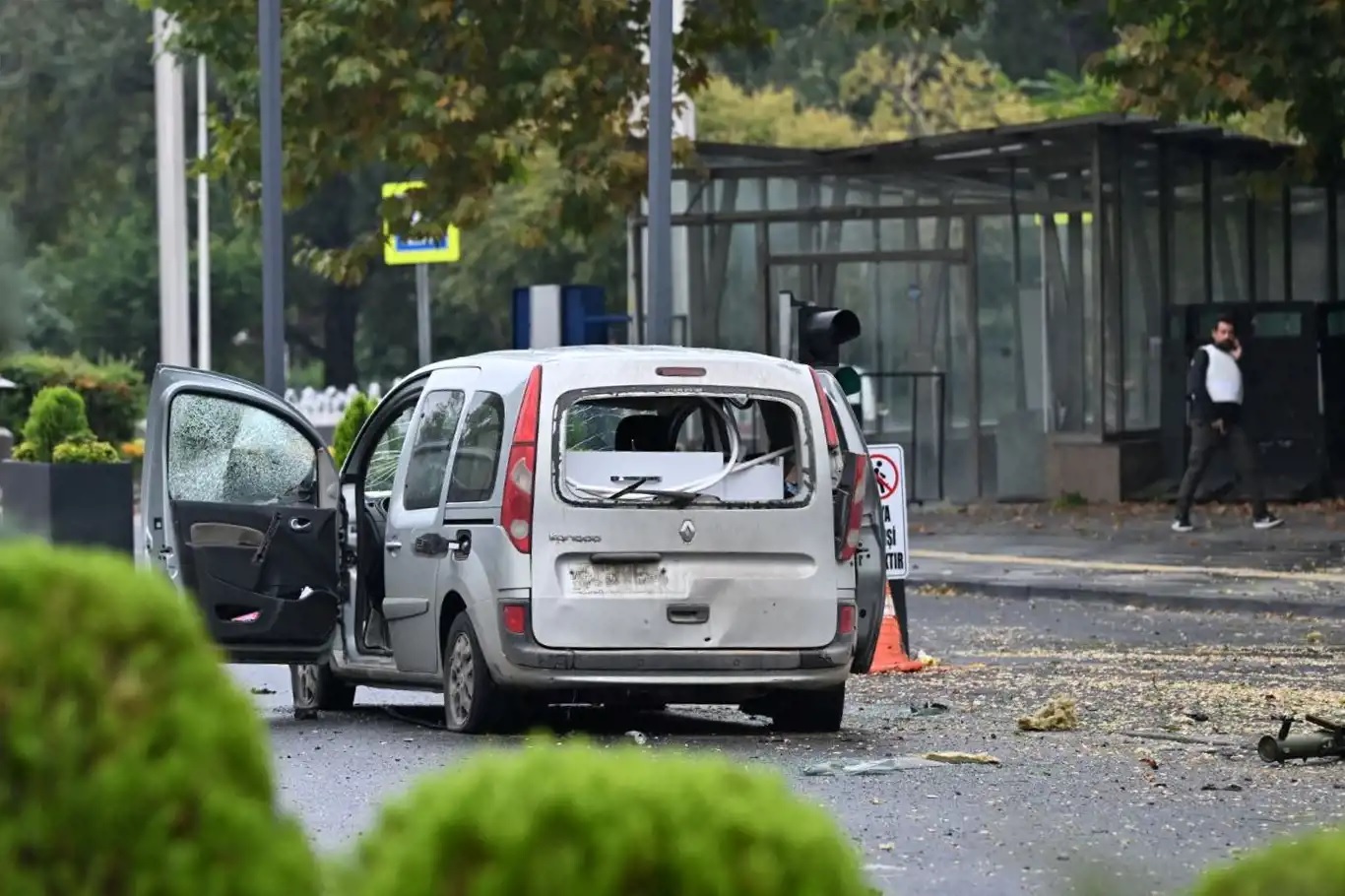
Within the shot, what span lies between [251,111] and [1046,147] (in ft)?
27.4

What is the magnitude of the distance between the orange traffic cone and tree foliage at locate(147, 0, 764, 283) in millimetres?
12289

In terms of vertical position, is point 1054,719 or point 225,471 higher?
point 225,471

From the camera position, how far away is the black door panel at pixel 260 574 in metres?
11.7

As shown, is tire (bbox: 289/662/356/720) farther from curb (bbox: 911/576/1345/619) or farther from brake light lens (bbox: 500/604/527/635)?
curb (bbox: 911/576/1345/619)

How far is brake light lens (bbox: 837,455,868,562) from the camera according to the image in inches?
453

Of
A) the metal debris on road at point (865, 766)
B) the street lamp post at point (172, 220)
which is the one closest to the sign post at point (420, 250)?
the street lamp post at point (172, 220)

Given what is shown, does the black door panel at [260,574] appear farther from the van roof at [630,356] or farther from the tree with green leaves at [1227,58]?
the tree with green leaves at [1227,58]

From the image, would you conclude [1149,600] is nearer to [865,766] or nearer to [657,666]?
[657,666]

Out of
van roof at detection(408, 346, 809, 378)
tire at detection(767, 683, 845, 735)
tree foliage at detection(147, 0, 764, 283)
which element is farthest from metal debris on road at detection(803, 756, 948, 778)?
tree foliage at detection(147, 0, 764, 283)

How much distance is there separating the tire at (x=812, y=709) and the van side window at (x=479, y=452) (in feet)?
4.88

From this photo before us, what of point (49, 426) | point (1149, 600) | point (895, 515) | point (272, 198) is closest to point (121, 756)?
point (895, 515)

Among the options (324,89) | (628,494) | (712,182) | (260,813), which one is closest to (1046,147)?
(712,182)

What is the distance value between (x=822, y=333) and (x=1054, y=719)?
5.72 meters

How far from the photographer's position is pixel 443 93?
26.4 m
